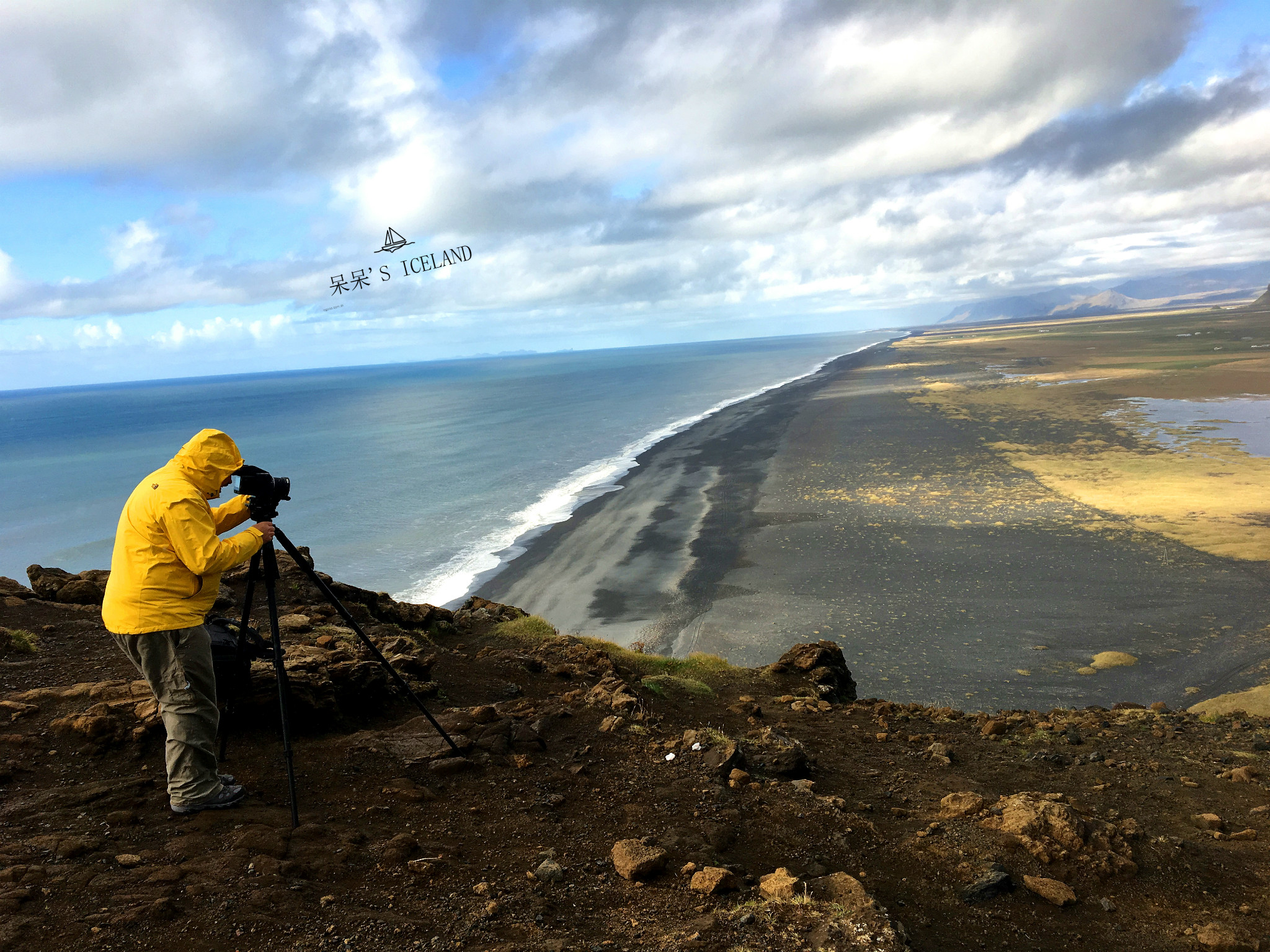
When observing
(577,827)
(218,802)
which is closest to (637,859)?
(577,827)

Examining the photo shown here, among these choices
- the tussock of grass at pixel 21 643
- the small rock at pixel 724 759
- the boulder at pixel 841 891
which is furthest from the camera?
the tussock of grass at pixel 21 643

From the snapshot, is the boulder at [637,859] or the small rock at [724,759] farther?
the small rock at [724,759]

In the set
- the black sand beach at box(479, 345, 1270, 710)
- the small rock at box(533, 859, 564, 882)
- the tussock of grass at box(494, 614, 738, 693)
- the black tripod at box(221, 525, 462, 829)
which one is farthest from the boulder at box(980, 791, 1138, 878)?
the black sand beach at box(479, 345, 1270, 710)

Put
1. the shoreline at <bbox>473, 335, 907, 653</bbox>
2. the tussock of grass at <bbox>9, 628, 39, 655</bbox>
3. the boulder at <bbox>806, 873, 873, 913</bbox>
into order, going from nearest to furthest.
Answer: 1. the boulder at <bbox>806, 873, 873, 913</bbox>
2. the tussock of grass at <bbox>9, 628, 39, 655</bbox>
3. the shoreline at <bbox>473, 335, 907, 653</bbox>

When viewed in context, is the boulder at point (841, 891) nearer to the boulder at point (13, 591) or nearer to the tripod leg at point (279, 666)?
the tripod leg at point (279, 666)

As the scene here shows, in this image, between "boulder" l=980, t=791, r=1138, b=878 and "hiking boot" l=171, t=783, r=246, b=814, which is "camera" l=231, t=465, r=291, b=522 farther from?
"boulder" l=980, t=791, r=1138, b=878

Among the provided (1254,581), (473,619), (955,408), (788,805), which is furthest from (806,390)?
(788,805)

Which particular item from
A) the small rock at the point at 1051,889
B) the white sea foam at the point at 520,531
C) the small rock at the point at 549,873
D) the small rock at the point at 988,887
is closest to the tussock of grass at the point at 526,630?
the white sea foam at the point at 520,531
